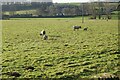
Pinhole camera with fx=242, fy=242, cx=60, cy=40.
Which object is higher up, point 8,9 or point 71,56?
point 8,9

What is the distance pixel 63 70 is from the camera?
11688mm

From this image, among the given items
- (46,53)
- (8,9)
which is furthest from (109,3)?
(46,53)

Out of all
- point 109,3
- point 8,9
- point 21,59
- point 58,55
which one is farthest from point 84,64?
point 8,9

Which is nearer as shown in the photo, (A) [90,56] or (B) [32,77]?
(B) [32,77]

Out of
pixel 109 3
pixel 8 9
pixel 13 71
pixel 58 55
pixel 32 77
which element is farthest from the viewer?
pixel 8 9

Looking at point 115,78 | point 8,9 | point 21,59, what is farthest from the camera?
point 8,9

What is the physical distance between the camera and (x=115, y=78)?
9.57m

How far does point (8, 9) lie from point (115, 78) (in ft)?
406

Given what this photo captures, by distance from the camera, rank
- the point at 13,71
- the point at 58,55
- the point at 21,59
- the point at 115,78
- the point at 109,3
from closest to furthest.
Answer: the point at 115,78 → the point at 13,71 → the point at 21,59 → the point at 58,55 → the point at 109,3

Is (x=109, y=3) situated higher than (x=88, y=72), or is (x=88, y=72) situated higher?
(x=109, y=3)

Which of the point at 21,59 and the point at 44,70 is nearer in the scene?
the point at 44,70

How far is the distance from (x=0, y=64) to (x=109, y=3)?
97.8 metres

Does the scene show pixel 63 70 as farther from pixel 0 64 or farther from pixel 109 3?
pixel 109 3

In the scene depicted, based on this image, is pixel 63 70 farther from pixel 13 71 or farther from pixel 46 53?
pixel 46 53
